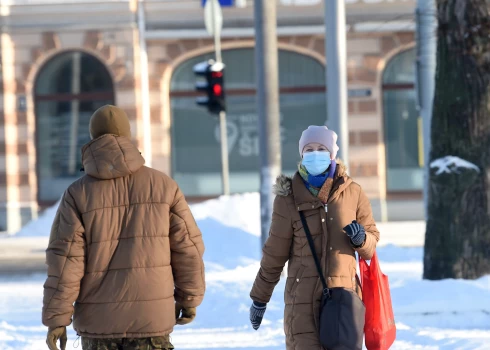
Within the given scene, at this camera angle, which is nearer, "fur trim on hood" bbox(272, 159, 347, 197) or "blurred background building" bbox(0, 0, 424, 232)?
"fur trim on hood" bbox(272, 159, 347, 197)

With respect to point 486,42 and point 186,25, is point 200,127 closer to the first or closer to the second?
point 186,25

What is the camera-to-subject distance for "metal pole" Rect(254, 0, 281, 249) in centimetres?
1130

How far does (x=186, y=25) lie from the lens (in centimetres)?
1998

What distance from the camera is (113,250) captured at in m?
4.61

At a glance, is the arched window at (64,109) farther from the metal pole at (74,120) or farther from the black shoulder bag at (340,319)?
the black shoulder bag at (340,319)

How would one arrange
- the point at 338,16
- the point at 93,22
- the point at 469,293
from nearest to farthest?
the point at 469,293 < the point at 338,16 < the point at 93,22

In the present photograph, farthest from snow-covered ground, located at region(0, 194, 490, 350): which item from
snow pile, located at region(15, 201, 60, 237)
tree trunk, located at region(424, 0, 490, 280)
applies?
snow pile, located at region(15, 201, 60, 237)

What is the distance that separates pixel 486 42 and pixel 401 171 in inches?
414

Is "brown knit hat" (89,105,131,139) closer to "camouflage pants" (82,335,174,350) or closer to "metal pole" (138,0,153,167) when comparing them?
"camouflage pants" (82,335,174,350)

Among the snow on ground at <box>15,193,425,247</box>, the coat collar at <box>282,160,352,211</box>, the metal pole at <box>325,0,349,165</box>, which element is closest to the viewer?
A: the coat collar at <box>282,160,352,211</box>

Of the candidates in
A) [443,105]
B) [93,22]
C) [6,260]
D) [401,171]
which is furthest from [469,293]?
[93,22]

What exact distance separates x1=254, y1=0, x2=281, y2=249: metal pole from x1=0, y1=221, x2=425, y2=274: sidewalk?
414 cm

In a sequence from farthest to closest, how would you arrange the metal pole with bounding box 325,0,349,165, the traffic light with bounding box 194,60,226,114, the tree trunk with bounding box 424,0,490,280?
1. the traffic light with bounding box 194,60,226,114
2. the metal pole with bounding box 325,0,349,165
3. the tree trunk with bounding box 424,0,490,280

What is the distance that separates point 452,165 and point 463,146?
230mm
